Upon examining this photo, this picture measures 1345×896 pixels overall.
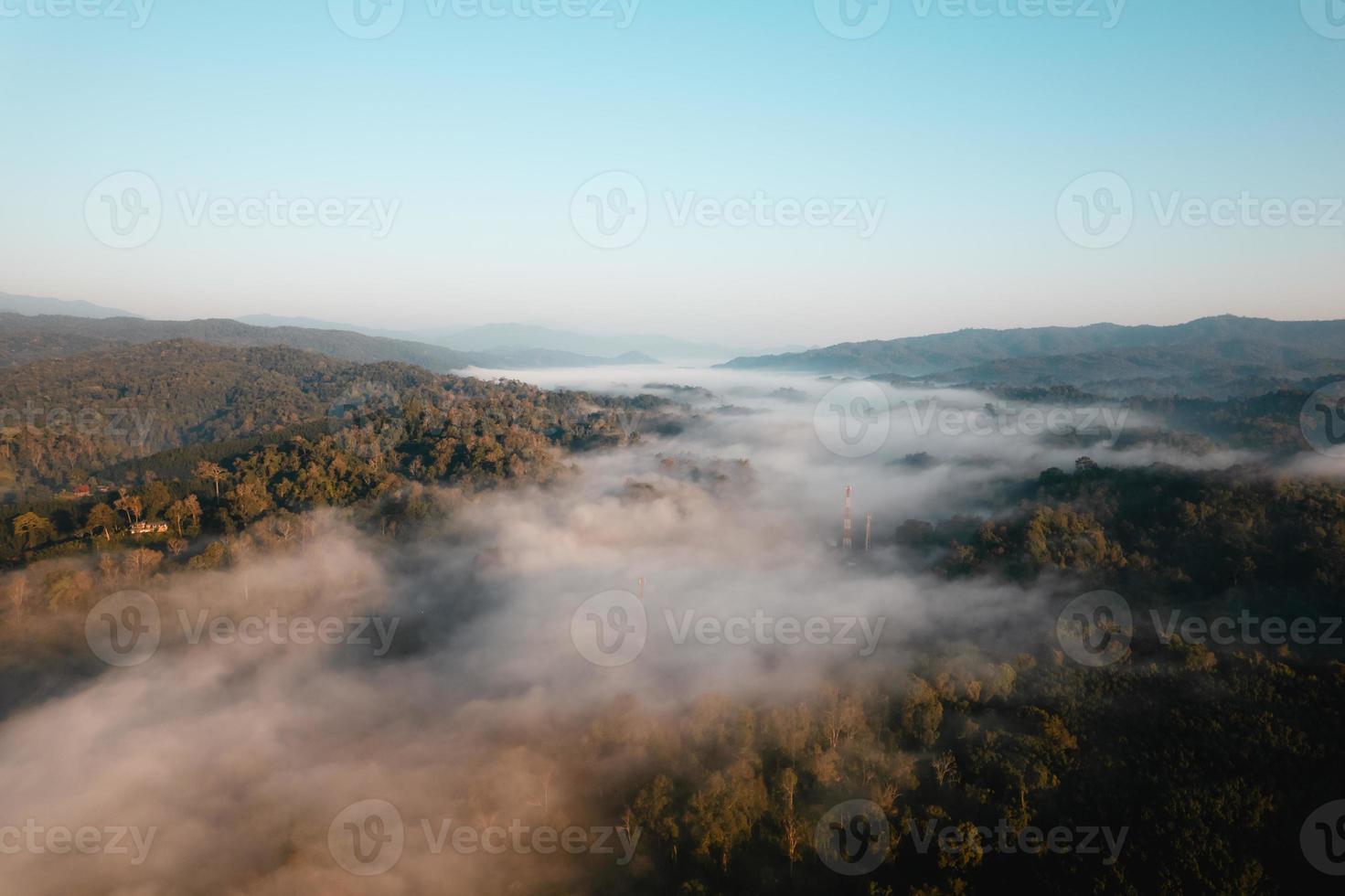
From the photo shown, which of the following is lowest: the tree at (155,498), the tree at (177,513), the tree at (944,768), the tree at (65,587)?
the tree at (944,768)

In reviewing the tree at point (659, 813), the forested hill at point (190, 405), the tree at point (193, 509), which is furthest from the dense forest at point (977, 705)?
the forested hill at point (190, 405)

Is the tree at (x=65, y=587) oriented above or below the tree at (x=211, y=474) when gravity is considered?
below

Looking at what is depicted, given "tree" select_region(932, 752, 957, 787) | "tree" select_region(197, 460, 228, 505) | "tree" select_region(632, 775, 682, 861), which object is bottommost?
"tree" select_region(632, 775, 682, 861)

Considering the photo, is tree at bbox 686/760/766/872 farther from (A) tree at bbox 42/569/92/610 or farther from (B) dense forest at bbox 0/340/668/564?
(B) dense forest at bbox 0/340/668/564

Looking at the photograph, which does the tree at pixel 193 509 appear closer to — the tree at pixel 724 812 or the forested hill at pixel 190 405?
the forested hill at pixel 190 405

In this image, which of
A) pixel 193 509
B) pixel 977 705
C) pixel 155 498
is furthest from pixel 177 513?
pixel 977 705

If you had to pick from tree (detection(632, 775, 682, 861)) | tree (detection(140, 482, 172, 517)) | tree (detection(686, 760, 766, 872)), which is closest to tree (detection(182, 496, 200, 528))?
tree (detection(140, 482, 172, 517))

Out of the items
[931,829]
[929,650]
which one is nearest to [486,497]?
[929,650]
